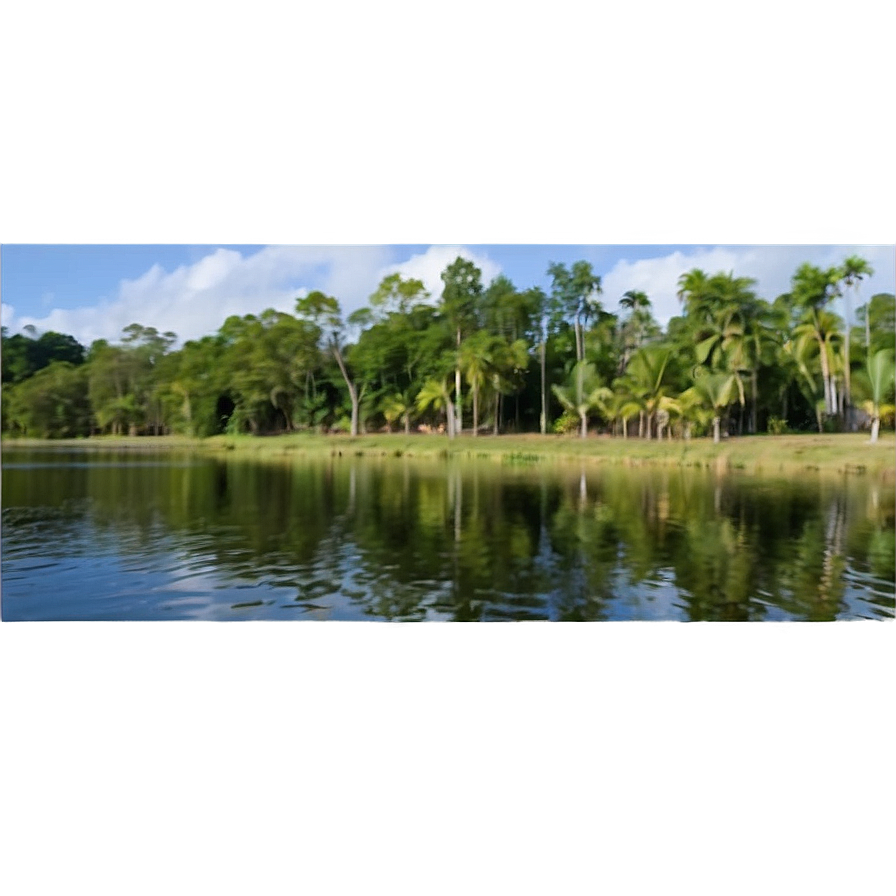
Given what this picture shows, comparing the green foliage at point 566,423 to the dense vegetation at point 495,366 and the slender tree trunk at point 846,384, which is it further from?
the slender tree trunk at point 846,384

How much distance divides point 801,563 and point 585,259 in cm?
260

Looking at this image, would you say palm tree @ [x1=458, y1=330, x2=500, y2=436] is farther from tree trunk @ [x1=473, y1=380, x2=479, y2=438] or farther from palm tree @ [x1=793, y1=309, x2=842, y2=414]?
palm tree @ [x1=793, y1=309, x2=842, y2=414]

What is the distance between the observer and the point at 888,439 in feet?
21.0

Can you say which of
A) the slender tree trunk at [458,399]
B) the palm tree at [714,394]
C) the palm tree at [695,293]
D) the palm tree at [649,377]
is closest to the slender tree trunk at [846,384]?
the palm tree at [714,394]

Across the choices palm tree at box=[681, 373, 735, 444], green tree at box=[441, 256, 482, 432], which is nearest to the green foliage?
palm tree at box=[681, 373, 735, 444]

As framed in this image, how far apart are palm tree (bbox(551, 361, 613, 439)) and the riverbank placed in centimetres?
22

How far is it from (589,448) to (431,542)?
1.49 meters

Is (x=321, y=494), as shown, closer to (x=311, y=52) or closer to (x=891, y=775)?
(x=311, y=52)

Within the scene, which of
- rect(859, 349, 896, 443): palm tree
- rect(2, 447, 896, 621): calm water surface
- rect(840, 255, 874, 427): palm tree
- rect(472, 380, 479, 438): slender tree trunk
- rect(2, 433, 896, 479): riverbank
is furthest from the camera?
rect(472, 380, 479, 438): slender tree trunk

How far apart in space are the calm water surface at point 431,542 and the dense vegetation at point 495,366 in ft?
1.33

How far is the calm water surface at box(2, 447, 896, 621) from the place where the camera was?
5.92 m

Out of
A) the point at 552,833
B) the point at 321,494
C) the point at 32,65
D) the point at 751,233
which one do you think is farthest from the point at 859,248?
the point at 32,65

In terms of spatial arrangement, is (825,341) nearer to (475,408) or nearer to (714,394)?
(714,394)

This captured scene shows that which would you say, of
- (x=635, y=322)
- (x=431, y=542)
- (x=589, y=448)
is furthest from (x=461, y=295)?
(x=431, y=542)
